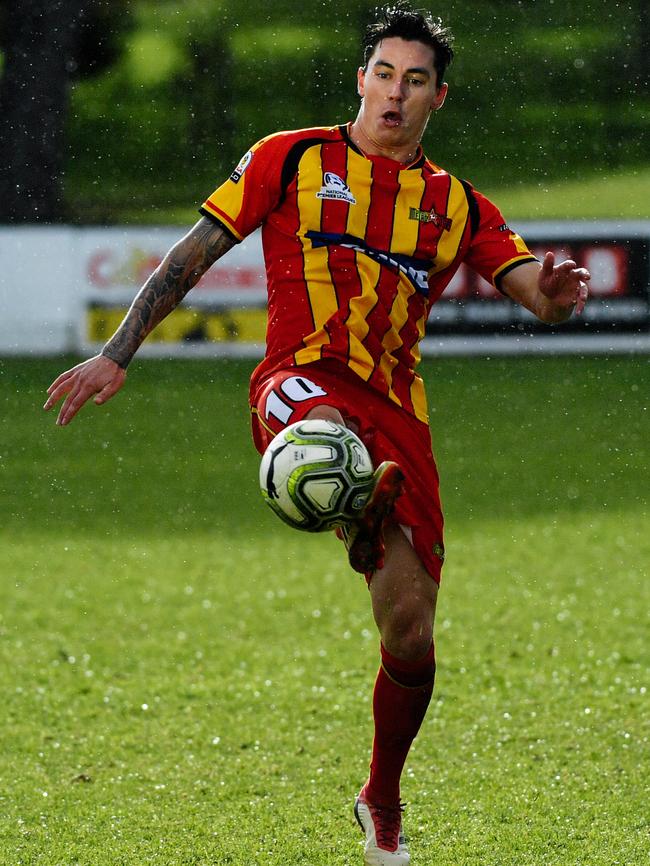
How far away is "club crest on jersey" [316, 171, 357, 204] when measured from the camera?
12.7 feet

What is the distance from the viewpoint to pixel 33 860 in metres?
3.83

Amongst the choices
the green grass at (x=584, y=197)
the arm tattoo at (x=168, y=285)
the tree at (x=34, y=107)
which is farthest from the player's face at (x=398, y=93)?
the green grass at (x=584, y=197)

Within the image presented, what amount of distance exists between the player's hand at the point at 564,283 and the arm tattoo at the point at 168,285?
849 millimetres

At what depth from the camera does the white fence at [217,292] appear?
1309 cm

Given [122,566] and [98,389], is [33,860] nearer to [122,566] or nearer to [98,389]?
[98,389]

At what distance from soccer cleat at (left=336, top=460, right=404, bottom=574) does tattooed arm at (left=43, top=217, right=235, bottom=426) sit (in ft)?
2.38

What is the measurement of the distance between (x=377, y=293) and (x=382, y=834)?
1426 mm

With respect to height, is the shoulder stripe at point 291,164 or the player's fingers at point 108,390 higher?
the shoulder stripe at point 291,164

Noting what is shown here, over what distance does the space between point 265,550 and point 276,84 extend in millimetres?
19943

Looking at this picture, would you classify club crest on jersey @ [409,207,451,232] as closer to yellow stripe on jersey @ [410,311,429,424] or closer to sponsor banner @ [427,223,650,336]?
yellow stripe on jersey @ [410,311,429,424]

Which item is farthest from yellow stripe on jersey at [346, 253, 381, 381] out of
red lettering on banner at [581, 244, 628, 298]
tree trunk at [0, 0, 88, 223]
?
tree trunk at [0, 0, 88, 223]

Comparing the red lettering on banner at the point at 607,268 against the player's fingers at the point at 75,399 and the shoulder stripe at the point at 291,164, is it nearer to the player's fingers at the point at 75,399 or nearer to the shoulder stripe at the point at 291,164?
the shoulder stripe at the point at 291,164

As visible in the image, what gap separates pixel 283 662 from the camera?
5770 mm

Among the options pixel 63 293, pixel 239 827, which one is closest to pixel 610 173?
pixel 63 293
